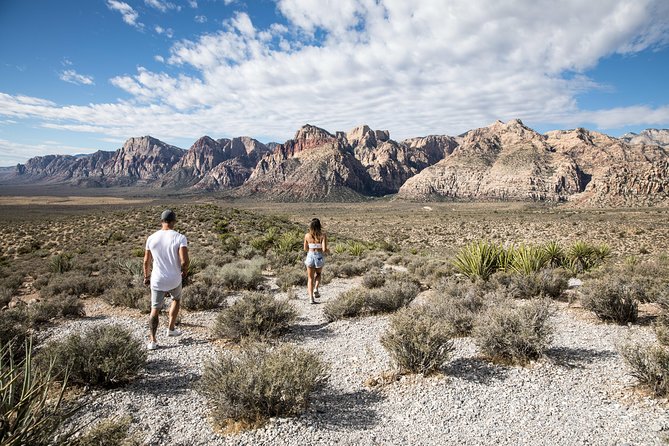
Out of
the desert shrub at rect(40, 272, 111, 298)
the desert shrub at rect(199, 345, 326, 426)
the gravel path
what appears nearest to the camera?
the gravel path

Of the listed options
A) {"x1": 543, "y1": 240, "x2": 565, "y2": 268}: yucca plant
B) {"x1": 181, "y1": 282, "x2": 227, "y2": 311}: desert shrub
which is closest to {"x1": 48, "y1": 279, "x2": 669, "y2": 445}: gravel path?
{"x1": 181, "y1": 282, "x2": 227, "y2": 311}: desert shrub

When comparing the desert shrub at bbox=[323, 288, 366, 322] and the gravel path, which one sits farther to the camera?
the desert shrub at bbox=[323, 288, 366, 322]

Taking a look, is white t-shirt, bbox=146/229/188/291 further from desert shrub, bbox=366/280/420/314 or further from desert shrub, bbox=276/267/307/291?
desert shrub, bbox=276/267/307/291

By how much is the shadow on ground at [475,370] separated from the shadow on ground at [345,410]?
1.16 metres

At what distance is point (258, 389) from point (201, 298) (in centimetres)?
493

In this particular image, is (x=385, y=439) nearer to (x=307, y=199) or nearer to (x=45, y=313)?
(x=45, y=313)

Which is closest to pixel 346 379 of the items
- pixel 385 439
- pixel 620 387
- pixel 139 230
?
pixel 385 439

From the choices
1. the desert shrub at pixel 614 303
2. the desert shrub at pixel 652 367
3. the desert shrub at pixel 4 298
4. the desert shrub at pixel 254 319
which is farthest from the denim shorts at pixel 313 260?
the desert shrub at pixel 4 298

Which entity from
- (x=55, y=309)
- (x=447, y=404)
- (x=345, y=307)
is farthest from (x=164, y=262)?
(x=447, y=404)

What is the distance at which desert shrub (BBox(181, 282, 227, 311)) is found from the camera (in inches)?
311

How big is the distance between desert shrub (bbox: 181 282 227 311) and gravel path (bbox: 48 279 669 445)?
7.76 ft

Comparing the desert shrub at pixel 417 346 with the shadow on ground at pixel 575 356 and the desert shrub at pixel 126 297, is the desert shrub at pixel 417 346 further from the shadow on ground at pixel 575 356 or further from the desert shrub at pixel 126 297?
the desert shrub at pixel 126 297

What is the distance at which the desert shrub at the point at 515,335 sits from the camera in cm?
468

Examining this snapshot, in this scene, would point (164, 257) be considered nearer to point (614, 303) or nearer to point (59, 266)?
point (614, 303)
